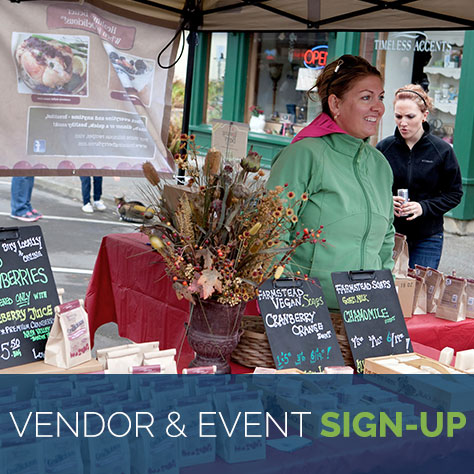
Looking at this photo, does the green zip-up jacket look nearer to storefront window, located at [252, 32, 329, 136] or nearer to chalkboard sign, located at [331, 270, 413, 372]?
chalkboard sign, located at [331, 270, 413, 372]

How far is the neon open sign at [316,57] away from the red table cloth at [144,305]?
7.96 m

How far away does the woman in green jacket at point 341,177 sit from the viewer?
2.80 m

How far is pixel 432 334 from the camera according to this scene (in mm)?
3344

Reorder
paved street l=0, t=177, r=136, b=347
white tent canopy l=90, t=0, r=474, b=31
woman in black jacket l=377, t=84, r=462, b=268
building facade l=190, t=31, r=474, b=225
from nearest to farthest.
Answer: white tent canopy l=90, t=0, r=474, b=31 → woman in black jacket l=377, t=84, r=462, b=268 → paved street l=0, t=177, r=136, b=347 → building facade l=190, t=31, r=474, b=225

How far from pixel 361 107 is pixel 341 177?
29 centimetres

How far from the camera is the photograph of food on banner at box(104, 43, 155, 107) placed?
4.30 m

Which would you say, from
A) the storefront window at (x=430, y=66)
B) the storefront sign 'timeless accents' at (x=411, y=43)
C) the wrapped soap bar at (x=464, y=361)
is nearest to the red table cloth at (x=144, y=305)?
the wrapped soap bar at (x=464, y=361)

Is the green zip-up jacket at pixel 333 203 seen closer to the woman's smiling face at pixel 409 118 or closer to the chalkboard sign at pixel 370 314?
the chalkboard sign at pixel 370 314

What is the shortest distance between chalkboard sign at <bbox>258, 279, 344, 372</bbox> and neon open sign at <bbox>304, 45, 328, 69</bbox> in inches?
366

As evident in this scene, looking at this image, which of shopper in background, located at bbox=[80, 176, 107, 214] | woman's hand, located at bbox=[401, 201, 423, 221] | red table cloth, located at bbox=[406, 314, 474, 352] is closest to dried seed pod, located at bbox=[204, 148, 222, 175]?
red table cloth, located at bbox=[406, 314, 474, 352]

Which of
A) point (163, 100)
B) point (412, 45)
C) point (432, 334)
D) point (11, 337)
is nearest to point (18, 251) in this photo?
point (11, 337)

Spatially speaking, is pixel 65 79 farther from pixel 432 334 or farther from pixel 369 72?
pixel 432 334

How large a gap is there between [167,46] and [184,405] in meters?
3.08

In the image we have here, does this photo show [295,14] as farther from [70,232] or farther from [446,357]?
[70,232]
